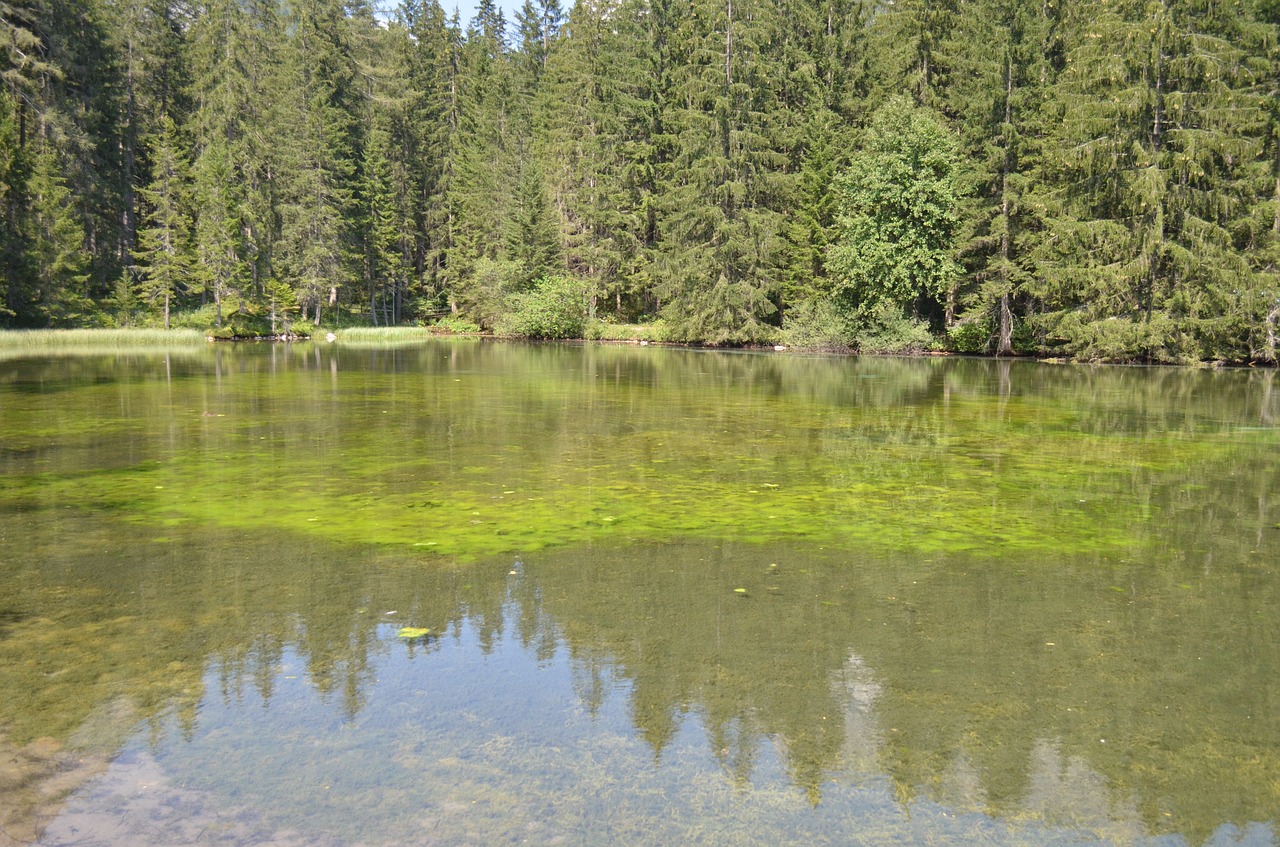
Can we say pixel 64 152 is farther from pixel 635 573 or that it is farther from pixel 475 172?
pixel 635 573

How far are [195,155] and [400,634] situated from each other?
60436 millimetres

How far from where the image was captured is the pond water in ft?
12.1

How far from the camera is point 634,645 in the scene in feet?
17.6

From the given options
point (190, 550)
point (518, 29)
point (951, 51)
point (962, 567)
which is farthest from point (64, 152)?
point (962, 567)

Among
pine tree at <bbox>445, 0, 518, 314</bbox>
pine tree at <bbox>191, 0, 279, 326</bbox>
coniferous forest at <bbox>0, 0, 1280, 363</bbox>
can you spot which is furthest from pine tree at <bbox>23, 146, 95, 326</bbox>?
pine tree at <bbox>445, 0, 518, 314</bbox>

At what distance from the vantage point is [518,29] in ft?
234

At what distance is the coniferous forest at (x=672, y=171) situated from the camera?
104 ft

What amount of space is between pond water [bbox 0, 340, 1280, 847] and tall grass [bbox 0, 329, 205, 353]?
103 feet

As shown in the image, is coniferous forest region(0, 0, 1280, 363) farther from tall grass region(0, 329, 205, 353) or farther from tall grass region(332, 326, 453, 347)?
tall grass region(332, 326, 453, 347)

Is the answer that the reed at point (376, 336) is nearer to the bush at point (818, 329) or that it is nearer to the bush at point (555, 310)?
the bush at point (555, 310)

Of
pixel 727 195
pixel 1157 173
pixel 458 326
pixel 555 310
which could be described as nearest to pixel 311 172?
pixel 458 326

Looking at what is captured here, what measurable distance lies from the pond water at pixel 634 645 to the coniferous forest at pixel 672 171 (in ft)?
77.1

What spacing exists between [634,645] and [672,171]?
4704cm

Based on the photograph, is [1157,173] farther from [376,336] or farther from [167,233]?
[167,233]
